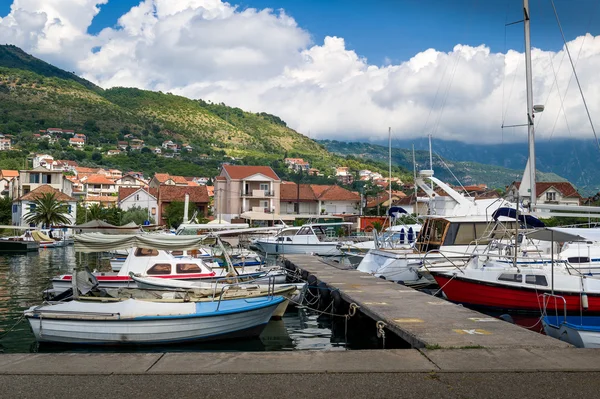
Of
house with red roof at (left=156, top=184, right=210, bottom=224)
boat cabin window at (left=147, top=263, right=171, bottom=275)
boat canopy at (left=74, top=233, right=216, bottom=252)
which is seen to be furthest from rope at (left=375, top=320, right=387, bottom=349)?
house with red roof at (left=156, top=184, right=210, bottom=224)

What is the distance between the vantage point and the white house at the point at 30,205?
250ft

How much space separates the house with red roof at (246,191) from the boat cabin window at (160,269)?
60.0 m

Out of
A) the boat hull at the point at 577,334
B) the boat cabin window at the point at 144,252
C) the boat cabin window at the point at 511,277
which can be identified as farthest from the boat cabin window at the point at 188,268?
the boat hull at the point at 577,334

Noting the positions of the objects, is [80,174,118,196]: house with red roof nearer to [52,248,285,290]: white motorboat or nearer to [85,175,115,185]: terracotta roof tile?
[85,175,115,185]: terracotta roof tile

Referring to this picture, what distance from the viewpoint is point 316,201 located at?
94312mm

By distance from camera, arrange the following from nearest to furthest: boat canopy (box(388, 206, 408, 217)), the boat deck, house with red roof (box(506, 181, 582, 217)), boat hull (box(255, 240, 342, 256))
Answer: the boat deck, boat canopy (box(388, 206, 408, 217)), boat hull (box(255, 240, 342, 256)), house with red roof (box(506, 181, 582, 217))

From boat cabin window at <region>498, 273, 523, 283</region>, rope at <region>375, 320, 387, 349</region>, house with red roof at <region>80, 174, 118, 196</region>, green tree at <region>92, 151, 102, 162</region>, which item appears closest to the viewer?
rope at <region>375, 320, 387, 349</region>

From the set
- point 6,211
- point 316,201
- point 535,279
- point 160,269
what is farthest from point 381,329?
point 316,201

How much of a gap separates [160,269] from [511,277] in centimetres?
1206

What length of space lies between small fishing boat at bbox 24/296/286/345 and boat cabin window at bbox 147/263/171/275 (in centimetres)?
575

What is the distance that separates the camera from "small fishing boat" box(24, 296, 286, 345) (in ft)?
47.2

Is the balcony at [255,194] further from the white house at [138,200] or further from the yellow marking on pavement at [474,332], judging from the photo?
the yellow marking on pavement at [474,332]

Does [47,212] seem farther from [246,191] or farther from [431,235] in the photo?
[431,235]

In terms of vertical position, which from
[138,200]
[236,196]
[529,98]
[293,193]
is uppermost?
[529,98]
